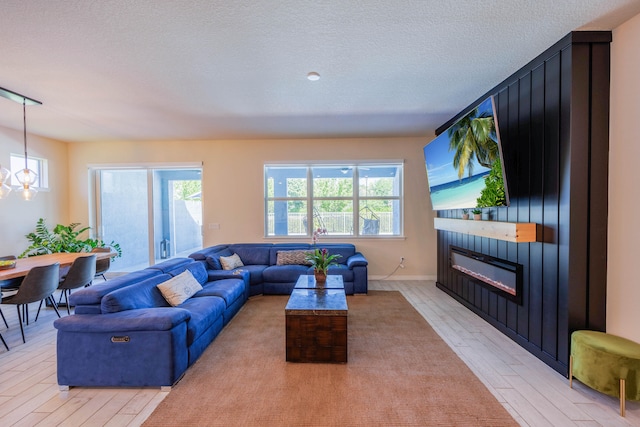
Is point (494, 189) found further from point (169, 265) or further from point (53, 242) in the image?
point (53, 242)

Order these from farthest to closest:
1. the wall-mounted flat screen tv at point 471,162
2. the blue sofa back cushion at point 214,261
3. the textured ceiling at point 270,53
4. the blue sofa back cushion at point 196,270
Result: the blue sofa back cushion at point 214,261 < the blue sofa back cushion at point 196,270 < the wall-mounted flat screen tv at point 471,162 < the textured ceiling at point 270,53

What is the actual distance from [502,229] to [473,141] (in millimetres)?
1002

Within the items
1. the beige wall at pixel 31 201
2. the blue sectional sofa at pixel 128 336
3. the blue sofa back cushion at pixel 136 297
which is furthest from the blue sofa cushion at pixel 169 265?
the beige wall at pixel 31 201

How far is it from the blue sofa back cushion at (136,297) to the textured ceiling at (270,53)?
2114 mm

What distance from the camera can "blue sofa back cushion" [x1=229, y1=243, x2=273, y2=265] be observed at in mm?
4930

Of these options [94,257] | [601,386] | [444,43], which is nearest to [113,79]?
[94,257]

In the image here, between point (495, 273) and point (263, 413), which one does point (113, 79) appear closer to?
point (263, 413)

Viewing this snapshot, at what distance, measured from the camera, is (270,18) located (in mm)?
1938

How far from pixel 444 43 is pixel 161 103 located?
11.1 feet

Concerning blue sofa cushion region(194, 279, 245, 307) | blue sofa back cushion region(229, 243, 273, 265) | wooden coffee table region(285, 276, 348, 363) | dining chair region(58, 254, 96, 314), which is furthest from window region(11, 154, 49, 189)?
wooden coffee table region(285, 276, 348, 363)

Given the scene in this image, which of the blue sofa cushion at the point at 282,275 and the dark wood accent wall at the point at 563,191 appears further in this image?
the blue sofa cushion at the point at 282,275

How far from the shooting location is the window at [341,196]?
17.7 ft

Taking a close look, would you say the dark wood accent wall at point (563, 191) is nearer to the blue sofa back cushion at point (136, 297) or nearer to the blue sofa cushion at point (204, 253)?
the blue sofa back cushion at point (136, 297)

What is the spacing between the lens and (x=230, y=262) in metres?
4.52
